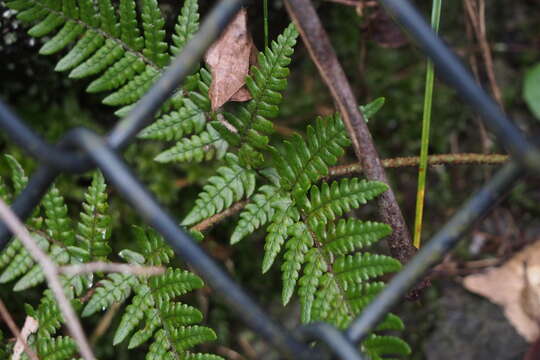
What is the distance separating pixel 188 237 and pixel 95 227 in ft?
2.57

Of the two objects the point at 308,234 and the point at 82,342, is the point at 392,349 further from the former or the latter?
the point at 82,342

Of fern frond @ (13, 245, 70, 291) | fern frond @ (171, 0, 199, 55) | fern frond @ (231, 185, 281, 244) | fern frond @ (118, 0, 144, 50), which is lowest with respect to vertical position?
fern frond @ (231, 185, 281, 244)

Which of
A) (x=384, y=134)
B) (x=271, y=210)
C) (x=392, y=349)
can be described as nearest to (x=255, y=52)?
(x=271, y=210)

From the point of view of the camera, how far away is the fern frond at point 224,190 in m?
1.48

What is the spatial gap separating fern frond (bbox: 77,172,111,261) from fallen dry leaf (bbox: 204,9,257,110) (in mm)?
417

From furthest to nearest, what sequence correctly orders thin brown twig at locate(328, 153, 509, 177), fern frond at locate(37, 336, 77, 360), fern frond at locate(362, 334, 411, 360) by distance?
1. thin brown twig at locate(328, 153, 509, 177)
2. fern frond at locate(37, 336, 77, 360)
3. fern frond at locate(362, 334, 411, 360)

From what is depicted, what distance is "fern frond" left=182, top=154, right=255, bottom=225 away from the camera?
1476 millimetres

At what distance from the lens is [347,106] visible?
46.3 inches

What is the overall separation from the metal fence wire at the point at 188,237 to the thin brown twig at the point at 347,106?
0.66 feet

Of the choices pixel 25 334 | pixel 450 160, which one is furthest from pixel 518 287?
pixel 25 334

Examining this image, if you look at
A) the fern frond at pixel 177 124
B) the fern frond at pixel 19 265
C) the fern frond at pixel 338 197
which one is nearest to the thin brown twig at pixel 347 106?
the fern frond at pixel 338 197

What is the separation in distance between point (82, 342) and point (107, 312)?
149cm

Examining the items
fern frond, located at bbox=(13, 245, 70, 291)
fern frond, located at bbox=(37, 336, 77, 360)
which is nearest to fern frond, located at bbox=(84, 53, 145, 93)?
fern frond, located at bbox=(13, 245, 70, 291)

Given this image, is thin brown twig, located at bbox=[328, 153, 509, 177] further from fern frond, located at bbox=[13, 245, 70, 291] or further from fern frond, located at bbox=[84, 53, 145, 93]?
fern frond, located at bbox=[13, 245, 70, 291]
